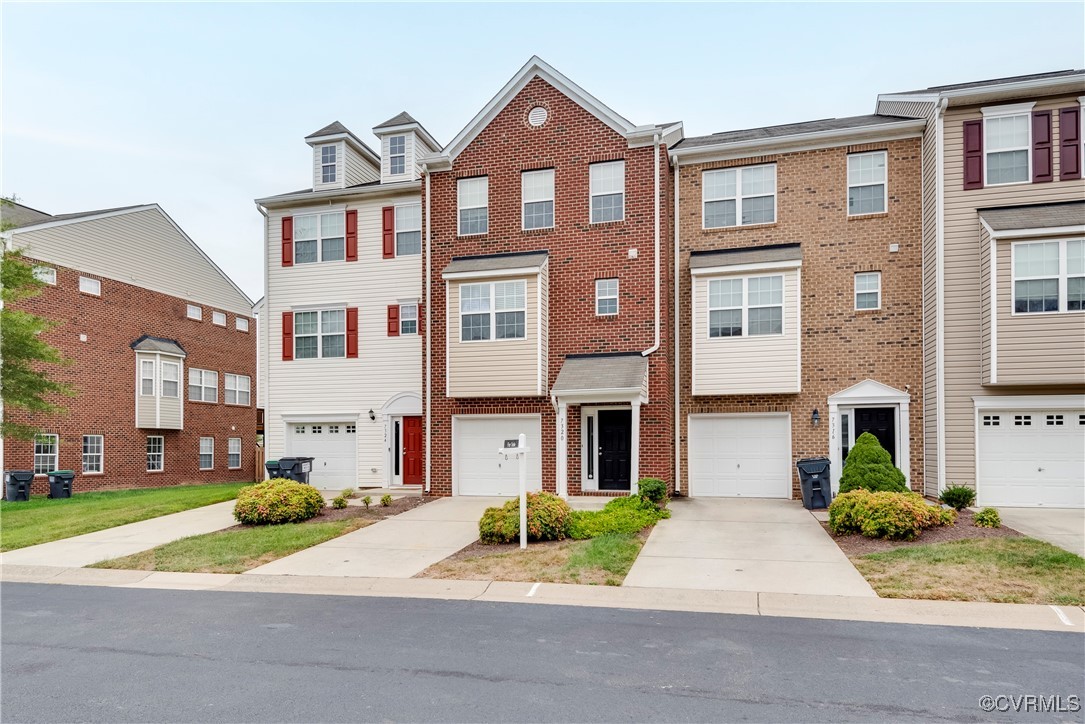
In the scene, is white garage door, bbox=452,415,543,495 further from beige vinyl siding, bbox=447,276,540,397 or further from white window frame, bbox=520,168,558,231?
white window frame, bbox=520,168,558,231

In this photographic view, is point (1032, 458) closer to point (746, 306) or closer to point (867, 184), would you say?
point (746, 306)

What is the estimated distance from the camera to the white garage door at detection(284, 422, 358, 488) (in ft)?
66.2

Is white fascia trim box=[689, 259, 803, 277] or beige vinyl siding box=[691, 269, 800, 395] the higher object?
white fascia trim box=[689, 259, 803, 277]

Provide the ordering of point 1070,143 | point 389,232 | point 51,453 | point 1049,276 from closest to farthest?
point 1049,276, point 1070,143, point 389,232, point 51,453

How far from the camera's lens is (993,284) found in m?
14.5

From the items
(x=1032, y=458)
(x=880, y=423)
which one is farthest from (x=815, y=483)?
(x=1032, y=458)

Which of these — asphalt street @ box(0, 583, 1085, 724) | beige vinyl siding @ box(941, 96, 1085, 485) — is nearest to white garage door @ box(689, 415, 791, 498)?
beige vinyl siding @ box(941, 96, 1085, 485)

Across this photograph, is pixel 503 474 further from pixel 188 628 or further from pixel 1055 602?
pixel 1055 602

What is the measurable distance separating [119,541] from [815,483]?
13905mm

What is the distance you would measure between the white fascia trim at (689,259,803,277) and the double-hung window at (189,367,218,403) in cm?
2143

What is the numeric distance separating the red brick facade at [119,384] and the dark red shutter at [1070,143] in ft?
90.6

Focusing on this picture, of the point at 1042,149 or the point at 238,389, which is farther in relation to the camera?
the point at 238,389

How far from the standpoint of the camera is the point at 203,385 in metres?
28.8

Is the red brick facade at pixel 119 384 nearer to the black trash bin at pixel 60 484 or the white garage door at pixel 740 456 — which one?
the black trash bin at pixel 60 484
